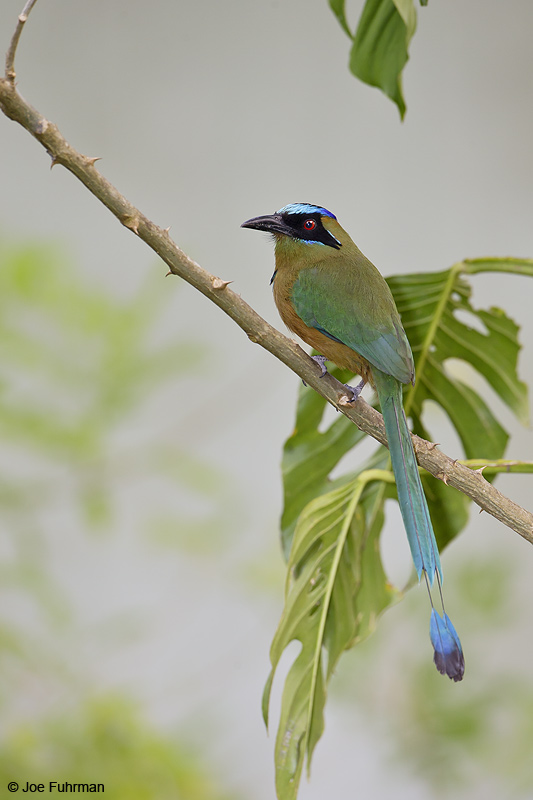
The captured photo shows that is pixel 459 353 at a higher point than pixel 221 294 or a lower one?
higher

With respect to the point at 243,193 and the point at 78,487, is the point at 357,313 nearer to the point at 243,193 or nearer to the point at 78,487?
the point at 78,487

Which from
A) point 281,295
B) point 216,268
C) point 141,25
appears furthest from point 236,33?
point 281,295

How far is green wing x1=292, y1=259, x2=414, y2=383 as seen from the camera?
0.91 m

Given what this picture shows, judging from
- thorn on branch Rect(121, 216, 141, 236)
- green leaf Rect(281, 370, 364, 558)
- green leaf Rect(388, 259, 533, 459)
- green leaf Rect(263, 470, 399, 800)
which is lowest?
green leaf Rect(263, 470, 399, 800)

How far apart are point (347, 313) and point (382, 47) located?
20.4 inches

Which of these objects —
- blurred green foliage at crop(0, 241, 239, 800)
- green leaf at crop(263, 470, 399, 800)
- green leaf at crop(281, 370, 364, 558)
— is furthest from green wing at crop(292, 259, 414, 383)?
blurred green foliage at crop(0, 241, 239, 800)

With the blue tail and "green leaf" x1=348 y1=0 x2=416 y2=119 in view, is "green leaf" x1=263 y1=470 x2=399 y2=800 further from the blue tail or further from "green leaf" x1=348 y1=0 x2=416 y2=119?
"green leaf" x1=348 y1=0 x2=416 y2=119

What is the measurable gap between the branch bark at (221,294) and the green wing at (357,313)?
0.08 metres

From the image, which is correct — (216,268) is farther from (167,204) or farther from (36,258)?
(36,258)

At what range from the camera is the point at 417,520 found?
80 cm

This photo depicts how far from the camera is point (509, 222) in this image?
2.45 meters

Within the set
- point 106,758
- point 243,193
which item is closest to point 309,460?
point 106,758

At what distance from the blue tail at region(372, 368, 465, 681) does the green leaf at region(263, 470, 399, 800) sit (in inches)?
10.2

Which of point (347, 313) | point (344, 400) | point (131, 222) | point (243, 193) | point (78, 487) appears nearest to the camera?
point (131, 222)
